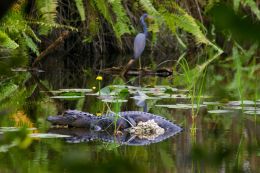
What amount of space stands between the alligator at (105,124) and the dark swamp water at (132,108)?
0.32 feet

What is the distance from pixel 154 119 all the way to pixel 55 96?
58.4 inches

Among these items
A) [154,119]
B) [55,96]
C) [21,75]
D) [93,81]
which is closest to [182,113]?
[154,119]

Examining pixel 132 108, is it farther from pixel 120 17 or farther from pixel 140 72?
pixel 140 72

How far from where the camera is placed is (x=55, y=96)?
6055mm

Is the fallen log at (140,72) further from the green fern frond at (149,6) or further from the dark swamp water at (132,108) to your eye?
the green fern frond at (149,6)

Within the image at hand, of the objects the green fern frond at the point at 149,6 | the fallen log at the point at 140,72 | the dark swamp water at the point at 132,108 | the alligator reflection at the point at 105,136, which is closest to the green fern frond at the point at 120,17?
the green fern frond at the point at 149,6

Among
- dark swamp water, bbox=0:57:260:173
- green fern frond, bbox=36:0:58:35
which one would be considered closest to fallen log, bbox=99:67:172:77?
dark swamp water, bbox=0:57:260:173

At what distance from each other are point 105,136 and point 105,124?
0.43 m

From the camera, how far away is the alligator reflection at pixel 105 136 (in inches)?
165

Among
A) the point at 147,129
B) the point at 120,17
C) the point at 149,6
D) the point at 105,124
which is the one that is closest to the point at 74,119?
the point at 105,124

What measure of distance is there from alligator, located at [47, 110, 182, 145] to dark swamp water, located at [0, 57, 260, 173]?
0.10 metres

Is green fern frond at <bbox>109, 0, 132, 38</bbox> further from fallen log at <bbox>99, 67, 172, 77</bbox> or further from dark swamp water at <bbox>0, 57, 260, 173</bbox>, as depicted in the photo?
fallen log at <bbox>99, 67, 172, 77</bbox>

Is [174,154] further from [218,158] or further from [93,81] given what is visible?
[93,81]

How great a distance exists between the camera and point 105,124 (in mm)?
4910
